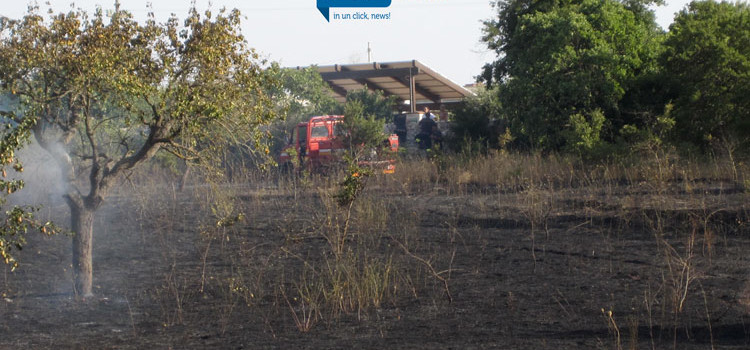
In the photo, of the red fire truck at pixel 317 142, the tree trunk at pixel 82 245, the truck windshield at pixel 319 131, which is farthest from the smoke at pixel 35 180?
the truck windshield at pixel 319 131

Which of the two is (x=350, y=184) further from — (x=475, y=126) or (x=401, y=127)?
(x=401, y=127)

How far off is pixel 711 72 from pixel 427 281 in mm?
11804

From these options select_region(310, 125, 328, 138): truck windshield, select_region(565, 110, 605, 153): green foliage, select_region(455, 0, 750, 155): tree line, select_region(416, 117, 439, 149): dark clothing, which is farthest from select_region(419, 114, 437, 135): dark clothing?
select_region(565, 110, 605, 153): green foliage

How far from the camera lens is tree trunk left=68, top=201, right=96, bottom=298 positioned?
7.95m

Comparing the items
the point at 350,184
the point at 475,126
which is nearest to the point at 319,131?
the point at 475,126

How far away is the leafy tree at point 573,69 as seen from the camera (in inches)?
735

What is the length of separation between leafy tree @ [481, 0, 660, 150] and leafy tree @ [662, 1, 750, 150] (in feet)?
3.41

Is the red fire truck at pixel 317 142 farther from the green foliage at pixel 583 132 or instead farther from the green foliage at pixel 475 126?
the green foliage at pixel 583 132

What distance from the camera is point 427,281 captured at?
814 centimetres

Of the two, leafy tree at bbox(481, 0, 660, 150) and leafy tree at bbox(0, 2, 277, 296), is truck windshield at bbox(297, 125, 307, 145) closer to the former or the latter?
leafy tree at bbox(481, 0, 660, 150)

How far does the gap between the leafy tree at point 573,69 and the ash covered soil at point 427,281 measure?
537cm

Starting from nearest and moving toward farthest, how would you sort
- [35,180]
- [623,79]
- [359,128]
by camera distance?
[35,180] < [623,79] < [359,128]

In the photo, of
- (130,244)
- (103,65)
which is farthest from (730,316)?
(130,244)

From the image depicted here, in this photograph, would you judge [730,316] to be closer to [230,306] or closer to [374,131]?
[230,306]
